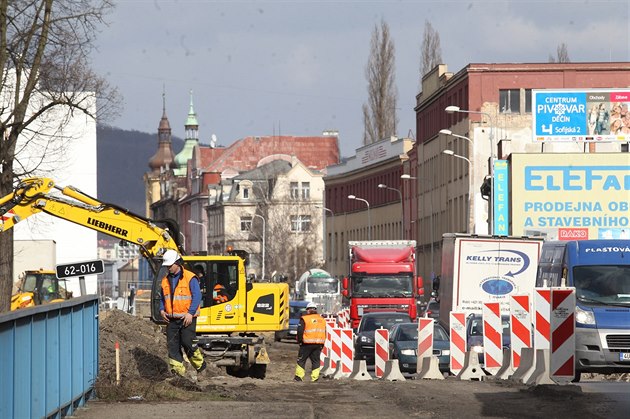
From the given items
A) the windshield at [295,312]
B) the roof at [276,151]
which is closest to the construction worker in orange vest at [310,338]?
the windshield at [295,312]

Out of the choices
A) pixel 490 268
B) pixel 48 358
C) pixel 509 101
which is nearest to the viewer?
pixel 48 358

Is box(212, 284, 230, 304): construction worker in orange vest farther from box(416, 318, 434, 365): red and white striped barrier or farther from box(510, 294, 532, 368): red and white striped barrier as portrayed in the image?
box(510, 294, 532, 368): red and white striped barrier

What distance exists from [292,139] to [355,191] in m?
45.6

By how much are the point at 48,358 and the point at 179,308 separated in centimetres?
773

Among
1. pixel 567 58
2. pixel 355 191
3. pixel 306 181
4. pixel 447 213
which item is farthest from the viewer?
pixel 306 181

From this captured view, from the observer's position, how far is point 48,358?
48.5ft

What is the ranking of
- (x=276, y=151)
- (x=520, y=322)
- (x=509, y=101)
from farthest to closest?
1. (x=276, y=151)
2. (x=509, y=101)
3. (x=520, y=322)

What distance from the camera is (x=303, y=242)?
479 feet

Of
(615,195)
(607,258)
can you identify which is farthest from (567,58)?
(607,258)

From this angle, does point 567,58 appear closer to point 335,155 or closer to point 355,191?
point 355,191

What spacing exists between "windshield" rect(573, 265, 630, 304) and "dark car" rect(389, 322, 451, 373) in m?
9.91

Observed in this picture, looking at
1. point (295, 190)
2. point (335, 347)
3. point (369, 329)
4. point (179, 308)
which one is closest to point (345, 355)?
point (335, 347)

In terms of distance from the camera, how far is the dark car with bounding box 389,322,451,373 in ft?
111

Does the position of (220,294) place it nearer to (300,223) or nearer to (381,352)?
(381,352)
